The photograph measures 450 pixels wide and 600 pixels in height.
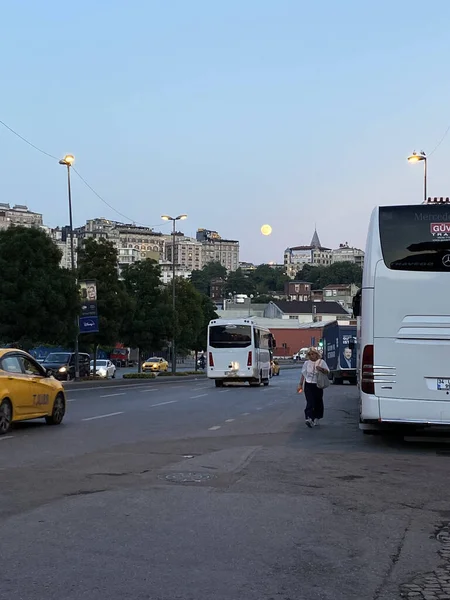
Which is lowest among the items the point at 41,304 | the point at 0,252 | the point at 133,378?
the point at 133,378

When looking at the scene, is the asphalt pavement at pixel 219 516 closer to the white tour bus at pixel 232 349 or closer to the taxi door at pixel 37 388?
the taxi door at pixel 37 388

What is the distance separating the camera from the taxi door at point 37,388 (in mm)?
15266

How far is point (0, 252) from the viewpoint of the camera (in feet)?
116

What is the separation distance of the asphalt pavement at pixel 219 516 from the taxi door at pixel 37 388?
1.09m

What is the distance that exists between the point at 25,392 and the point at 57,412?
63.1 inches

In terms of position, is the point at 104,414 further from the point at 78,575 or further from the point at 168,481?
the point at 78,575

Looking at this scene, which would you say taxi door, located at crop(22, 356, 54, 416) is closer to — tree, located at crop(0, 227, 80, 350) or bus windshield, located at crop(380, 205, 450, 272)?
bus windshield, located at crop(380, 205, 450, 272)

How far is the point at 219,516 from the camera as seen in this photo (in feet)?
24.5

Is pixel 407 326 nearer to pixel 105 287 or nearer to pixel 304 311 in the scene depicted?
pixel 105 287

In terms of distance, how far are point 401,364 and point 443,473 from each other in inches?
82.0

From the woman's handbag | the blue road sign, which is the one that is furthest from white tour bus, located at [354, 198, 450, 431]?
the blue road sign

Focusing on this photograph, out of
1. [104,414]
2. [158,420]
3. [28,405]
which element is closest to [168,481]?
[28,405]

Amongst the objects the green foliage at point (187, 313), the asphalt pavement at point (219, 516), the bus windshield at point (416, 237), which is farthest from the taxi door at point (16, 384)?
the green foliage at point (187, 313)

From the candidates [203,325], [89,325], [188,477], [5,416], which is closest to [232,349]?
[89,325]
